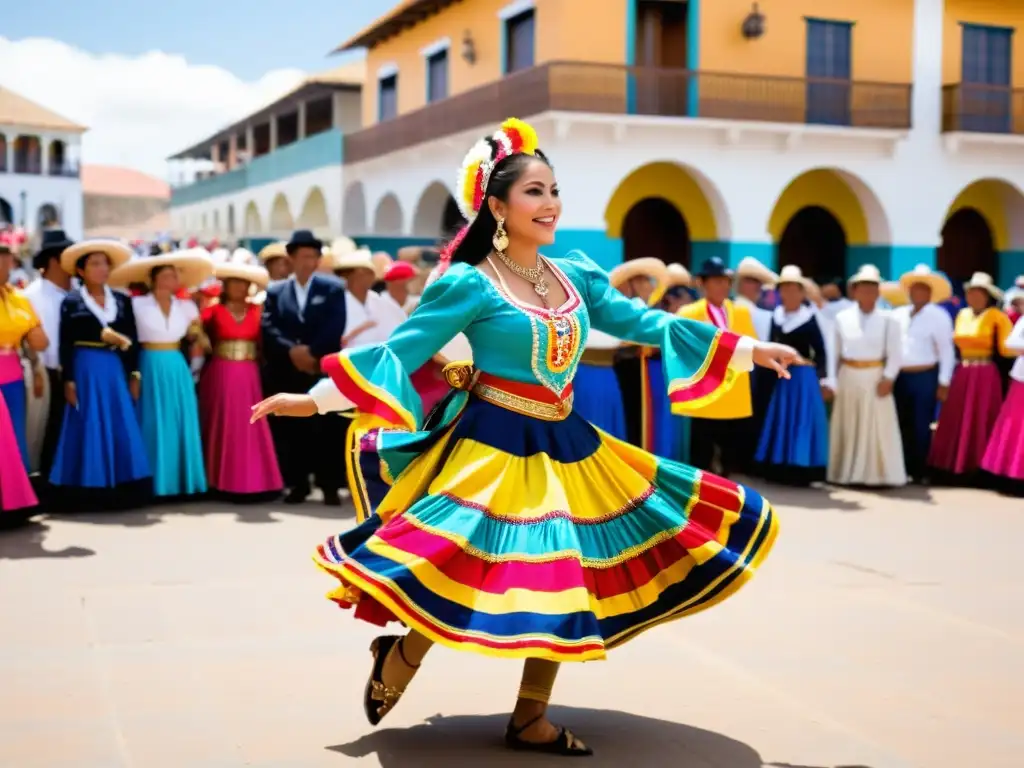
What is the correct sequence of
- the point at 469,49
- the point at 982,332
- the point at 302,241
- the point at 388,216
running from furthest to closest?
the point at 388,216
the point at 469,49
the point at 982,332
the point at 302,241

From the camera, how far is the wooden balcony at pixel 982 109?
74.7 ft

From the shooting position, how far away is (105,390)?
8742 millimetres

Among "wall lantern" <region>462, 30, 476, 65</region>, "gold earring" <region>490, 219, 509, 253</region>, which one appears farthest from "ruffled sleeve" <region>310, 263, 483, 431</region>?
"wall lantern" <region>462, 30, 476, 65</region>

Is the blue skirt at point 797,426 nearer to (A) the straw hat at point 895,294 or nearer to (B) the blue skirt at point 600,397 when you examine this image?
(B) the blue skirt at point 600,397

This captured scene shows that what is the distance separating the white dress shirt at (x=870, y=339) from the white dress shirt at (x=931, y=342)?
29cm

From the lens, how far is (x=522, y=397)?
13.6ft

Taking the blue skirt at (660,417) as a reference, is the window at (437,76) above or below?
above

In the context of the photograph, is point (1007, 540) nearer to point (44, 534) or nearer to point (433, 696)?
point (433, 696)

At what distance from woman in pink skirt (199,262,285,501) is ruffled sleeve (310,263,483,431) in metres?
5.28

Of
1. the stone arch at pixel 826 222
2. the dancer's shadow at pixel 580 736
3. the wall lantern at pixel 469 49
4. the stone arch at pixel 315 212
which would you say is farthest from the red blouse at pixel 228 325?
the stone arch at pixel 315 212

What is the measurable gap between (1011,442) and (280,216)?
34.5 m

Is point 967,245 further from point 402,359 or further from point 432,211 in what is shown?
point 402,359

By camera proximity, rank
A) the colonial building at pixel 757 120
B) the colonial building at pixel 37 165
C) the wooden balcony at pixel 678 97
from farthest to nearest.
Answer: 1. the colonial building at pixel 37 165
2. the colonial building at pixel 757 120
3. the wooden balcony at pixel 678 97

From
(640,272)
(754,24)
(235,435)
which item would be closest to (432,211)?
(754,24)
